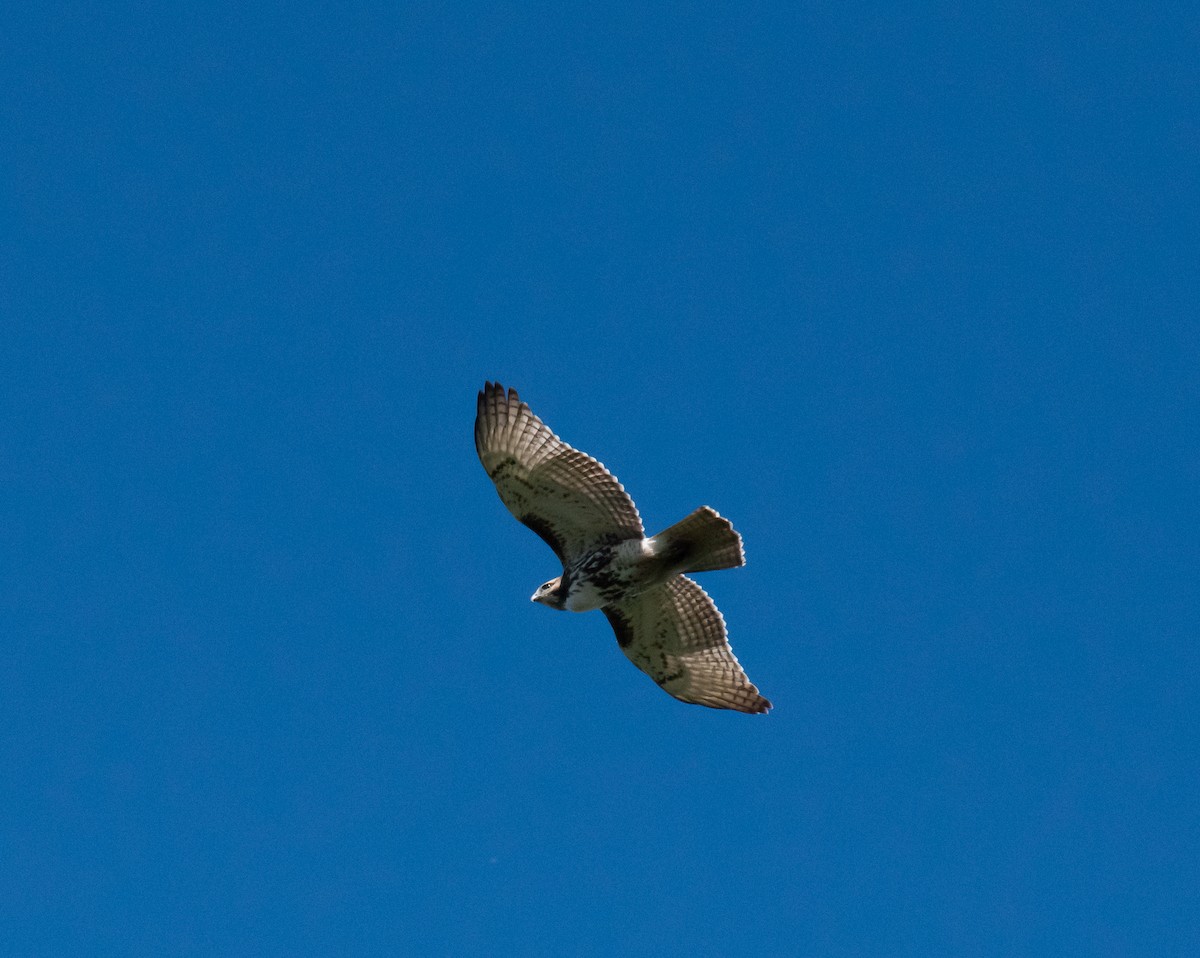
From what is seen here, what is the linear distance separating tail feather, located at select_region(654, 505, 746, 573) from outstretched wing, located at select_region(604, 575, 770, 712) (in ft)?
4.43

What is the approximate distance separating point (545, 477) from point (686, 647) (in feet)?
8.97

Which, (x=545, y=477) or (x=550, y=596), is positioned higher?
(x=545, y=477)

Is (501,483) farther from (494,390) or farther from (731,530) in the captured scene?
(731,530)

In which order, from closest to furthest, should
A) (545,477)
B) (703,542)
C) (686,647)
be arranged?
(703,542) → (545,477) → (686,647)

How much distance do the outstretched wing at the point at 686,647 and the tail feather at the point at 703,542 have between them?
135 centimetres

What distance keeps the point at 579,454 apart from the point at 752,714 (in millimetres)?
3548

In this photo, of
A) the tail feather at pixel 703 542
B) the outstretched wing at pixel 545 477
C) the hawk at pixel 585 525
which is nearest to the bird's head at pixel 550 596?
the hawk at pixel 585 525

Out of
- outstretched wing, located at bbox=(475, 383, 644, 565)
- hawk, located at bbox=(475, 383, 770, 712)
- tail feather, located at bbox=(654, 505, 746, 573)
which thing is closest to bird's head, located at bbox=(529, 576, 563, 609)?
hawk, located at bbox=(475, 383, 770, 712)

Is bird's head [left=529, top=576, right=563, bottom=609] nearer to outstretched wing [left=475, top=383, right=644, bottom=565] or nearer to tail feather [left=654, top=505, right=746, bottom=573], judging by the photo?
outstretched wing [left=475, top=383, right=644, bottom=565]

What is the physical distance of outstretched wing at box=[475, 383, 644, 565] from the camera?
1359cm

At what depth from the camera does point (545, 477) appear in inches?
539

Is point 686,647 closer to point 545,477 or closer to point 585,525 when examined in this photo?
point 585,525

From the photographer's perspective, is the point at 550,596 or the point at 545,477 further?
the point at 550,596

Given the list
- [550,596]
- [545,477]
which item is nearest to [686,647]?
[550,596]
